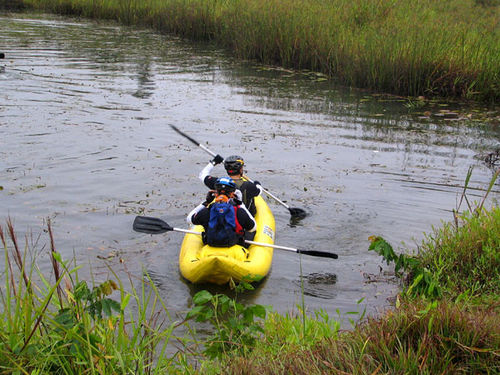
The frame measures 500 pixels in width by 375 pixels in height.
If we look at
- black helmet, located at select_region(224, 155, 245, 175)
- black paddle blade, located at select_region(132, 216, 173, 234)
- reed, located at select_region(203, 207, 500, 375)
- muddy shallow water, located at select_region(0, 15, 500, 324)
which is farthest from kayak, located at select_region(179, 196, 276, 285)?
reed, located at select_region(203, 207, 500, 375)

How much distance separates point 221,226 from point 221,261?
58cm

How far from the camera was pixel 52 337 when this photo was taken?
11.1ft

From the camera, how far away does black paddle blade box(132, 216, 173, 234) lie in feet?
24.1

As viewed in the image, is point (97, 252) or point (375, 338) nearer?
point (375, 338)

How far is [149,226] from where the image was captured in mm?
7410

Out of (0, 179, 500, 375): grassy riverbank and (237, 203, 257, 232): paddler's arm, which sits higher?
(0, 179, 500, 375): grassy riverbank

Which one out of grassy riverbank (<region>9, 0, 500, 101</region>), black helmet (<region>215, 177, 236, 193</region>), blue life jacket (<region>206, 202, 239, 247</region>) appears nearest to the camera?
blue life jacket (<region>206, 202, 239, 247</region>)

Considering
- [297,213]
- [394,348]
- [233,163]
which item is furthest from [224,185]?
[394,348]

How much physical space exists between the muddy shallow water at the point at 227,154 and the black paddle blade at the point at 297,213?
0.10m

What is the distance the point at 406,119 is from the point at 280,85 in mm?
4349

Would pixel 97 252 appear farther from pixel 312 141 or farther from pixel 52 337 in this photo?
pixel 312 141

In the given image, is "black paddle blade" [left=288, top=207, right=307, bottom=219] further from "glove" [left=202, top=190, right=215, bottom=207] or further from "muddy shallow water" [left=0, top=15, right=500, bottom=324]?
"glove" [left=202, top=190, right=215, bottom=207]

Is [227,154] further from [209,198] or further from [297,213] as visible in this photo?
[209,198]

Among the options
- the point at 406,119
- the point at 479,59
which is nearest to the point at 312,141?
the point at 406,119
